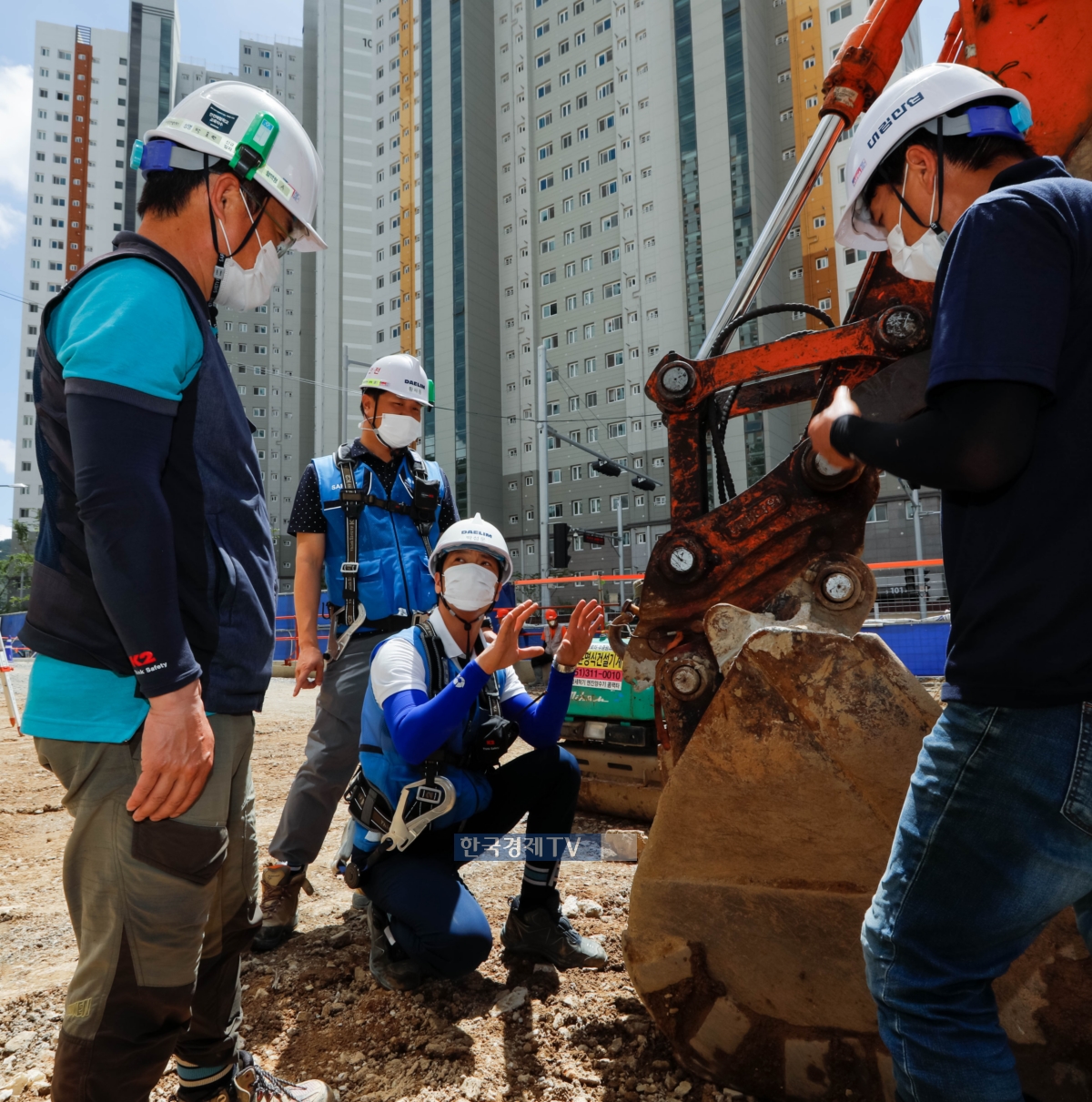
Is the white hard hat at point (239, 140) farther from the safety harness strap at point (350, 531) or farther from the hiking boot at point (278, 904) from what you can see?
the hiking boot at point (278, 904)

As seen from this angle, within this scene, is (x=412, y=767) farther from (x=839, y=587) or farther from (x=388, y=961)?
(x=839, y=587)

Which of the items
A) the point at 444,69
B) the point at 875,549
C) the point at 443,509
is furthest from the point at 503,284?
the point at 443,509

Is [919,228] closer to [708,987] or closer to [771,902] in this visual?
[771,902]

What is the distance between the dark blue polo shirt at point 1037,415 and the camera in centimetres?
115

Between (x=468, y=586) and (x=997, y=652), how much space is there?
1.99 m

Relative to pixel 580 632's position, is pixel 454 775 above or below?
below

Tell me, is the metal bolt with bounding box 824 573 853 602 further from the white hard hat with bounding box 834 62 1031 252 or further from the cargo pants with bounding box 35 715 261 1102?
the cargo pants with bounding box 35 715 261 1102

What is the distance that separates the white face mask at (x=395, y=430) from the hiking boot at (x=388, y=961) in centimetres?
192

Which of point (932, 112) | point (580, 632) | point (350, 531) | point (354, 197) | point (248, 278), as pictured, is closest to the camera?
point (932, 112)

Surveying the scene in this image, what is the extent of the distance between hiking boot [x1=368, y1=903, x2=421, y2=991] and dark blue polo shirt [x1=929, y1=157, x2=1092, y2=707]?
7.03ft

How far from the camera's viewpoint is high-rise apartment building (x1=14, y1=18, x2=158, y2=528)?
73.9 m

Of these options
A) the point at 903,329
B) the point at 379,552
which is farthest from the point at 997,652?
the point at 379,552

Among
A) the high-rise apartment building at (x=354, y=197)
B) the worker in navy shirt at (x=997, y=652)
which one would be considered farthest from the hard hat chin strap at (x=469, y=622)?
the high-rise apartment building at (x=354, y=197)

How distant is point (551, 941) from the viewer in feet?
8.99
